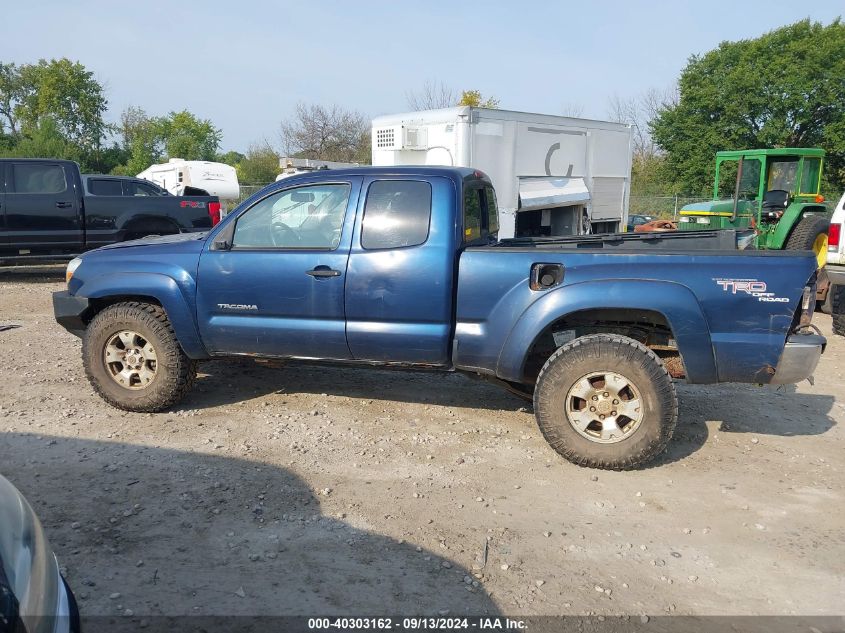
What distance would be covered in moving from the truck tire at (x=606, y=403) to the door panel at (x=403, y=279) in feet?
2.57

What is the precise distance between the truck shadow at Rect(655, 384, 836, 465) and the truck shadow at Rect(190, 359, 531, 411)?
4.17ft

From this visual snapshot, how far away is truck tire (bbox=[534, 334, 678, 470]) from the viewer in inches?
166

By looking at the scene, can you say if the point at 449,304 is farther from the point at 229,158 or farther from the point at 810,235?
the point at 229,158

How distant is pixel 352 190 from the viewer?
4.83 m

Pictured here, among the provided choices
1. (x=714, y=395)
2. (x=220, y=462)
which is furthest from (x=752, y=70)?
(x=220, y=462)

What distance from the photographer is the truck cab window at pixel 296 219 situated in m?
4.85

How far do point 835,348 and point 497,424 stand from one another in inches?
186

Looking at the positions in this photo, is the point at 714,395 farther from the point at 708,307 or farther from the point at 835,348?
the point at 835,348

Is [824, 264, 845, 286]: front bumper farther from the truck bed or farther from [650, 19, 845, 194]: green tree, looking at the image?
[650, 19, 845, 194]: green tree

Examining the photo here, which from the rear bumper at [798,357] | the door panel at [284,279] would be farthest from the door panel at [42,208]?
the rear bumper at [798,357]

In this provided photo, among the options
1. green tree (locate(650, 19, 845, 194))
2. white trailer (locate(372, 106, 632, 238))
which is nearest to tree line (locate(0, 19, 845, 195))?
green tree (locate(650, 19, 845, 194))

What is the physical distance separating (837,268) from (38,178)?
1194 cm

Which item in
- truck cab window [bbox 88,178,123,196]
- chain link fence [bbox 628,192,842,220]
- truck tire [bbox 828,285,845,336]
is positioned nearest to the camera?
truck tire [bbox 828,285,845,336]

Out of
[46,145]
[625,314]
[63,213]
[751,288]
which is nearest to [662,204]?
[63,213]
